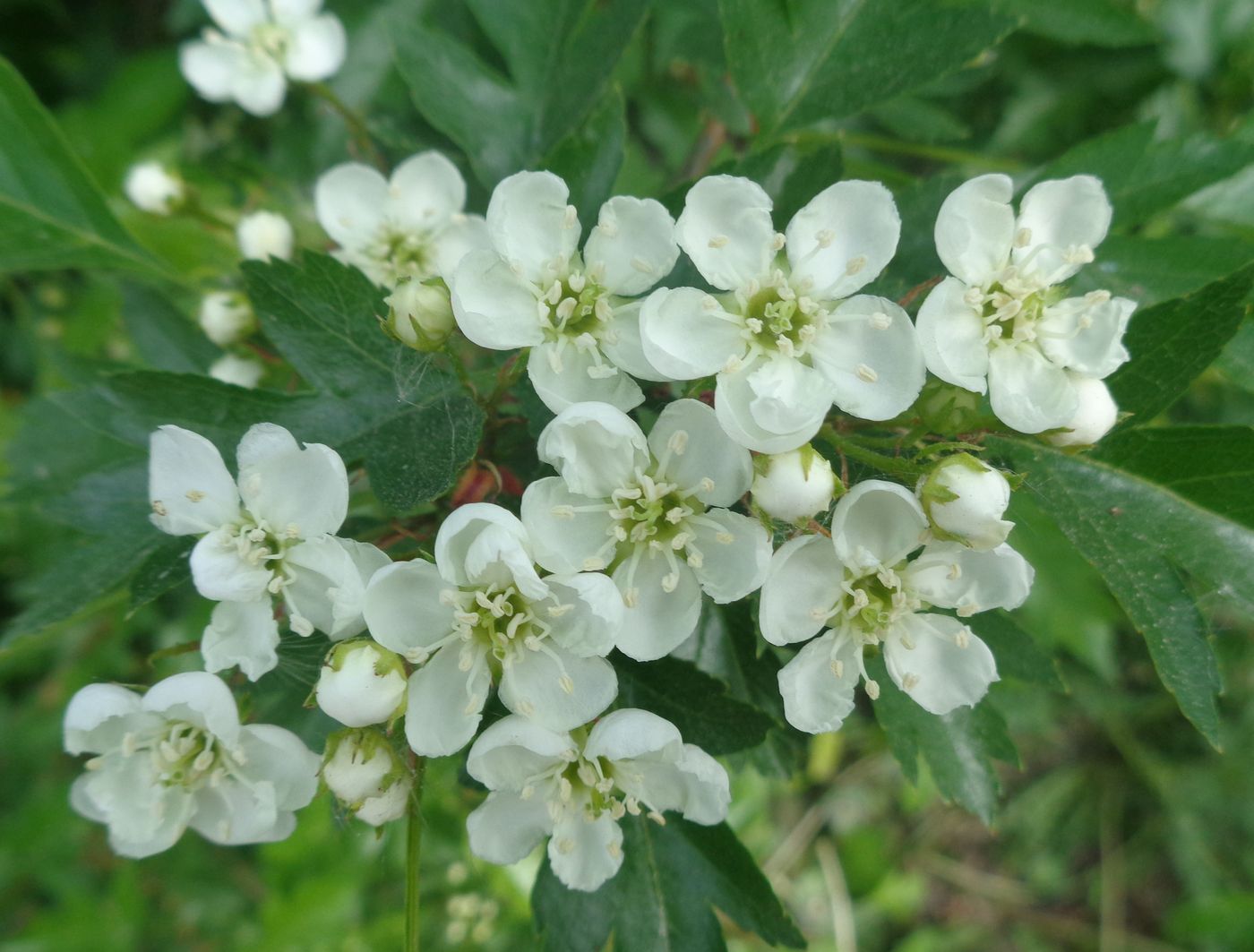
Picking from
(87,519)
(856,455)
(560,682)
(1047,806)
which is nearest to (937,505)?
(856,455)

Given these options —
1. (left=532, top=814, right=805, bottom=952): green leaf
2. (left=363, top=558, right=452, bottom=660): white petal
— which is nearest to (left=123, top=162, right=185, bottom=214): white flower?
(left=363, top=558, right=452, bottom=660): white petal

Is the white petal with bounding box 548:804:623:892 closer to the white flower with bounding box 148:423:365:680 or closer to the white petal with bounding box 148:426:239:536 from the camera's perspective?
the white flower with bounding box 148:423:365:680

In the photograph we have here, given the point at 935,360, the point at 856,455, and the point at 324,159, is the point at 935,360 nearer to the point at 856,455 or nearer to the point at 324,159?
the point at 856,455

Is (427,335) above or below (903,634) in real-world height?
above

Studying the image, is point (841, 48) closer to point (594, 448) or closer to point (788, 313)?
point (788, 313)

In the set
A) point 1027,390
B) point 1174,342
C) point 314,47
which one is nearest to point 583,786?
point 1027,390

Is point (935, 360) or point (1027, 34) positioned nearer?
point (935, 360)
